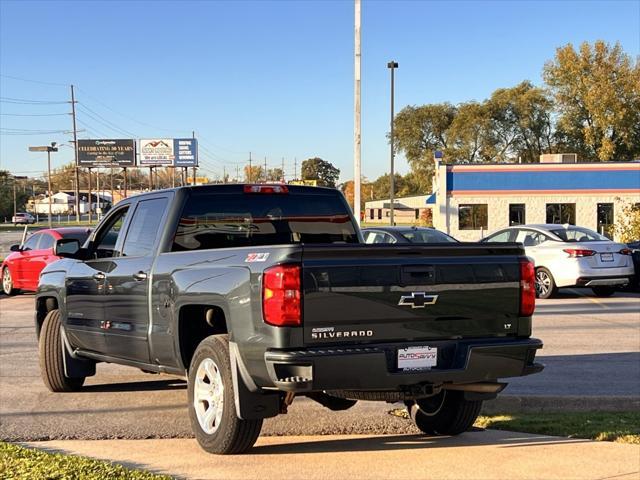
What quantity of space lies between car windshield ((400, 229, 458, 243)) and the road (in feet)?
17.2

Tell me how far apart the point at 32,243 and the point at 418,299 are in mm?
15520

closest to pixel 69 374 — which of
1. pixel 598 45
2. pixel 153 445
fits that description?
pixel 153 445

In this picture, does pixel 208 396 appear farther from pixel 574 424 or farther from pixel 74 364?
pixel 574 424

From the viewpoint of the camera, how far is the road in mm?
6742

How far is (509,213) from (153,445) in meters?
40.8

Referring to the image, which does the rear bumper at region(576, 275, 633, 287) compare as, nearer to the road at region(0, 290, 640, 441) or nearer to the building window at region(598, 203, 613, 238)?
the road at region(0, 290, 640, 441)

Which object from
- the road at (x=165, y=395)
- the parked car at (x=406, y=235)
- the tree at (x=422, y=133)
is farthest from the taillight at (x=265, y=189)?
the tree at (x=422, y=133)

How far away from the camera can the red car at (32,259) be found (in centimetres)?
1792

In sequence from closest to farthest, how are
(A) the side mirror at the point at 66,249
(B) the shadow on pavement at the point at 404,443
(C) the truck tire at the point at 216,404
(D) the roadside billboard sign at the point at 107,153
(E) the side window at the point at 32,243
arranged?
(C) the truck tire at the point at 216,404 → (B) the shadow on pavement at the point at 404,443 → (A) the side mirror at the point at 66,249 → (E) the side window at the point at 32,243 → (D) the roadside billboard sign at the point at 107,153

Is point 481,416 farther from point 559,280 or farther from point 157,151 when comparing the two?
point 157,151

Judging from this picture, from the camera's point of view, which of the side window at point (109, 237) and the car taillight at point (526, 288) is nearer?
the car taillight at point (526, 288)

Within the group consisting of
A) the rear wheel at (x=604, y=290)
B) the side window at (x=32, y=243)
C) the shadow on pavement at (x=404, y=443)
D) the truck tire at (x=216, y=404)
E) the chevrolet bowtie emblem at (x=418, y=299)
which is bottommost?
the rear wheel at (x=604, y=290)

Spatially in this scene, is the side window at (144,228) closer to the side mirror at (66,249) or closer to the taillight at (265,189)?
the taillight at (265,189)

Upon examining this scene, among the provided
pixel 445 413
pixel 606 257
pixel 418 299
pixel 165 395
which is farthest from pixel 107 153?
pixel 418 299
